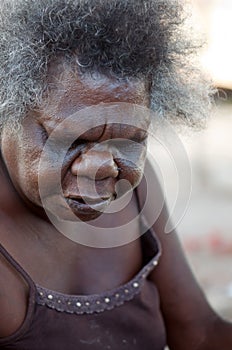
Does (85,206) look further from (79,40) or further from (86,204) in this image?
(79,40)

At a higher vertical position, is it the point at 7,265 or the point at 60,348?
the point at 7,265

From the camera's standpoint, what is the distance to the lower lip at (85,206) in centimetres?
134

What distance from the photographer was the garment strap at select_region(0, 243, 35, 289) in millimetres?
1425

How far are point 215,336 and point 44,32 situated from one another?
816 mm

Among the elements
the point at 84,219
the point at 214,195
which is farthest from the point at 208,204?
the point at 84,219

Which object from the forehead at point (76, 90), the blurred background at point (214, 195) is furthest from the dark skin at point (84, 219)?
the blurred background at point (214, 195)

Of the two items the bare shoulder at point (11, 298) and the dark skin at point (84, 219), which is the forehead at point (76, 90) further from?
the bare shoulder at point (11, 298)

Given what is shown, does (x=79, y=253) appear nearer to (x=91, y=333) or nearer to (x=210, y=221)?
(x=91, y=333)

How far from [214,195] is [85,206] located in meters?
3.58

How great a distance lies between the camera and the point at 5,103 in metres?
1.35

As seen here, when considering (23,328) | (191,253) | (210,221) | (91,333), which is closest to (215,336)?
(91,333)

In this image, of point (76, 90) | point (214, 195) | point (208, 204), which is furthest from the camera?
point (214, 195)

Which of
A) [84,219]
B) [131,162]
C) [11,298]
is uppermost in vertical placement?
[131,162]

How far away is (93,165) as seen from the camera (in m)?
1.32
